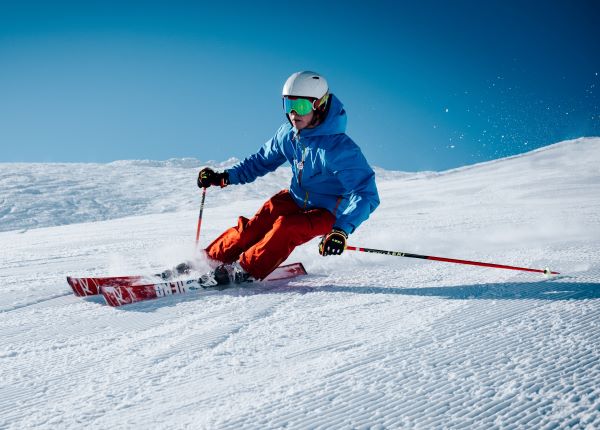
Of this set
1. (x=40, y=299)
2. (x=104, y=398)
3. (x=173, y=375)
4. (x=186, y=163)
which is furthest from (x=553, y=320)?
(x=186, y=163)

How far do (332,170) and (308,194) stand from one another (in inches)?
13.9

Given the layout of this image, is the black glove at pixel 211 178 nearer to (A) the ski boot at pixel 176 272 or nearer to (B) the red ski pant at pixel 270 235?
(B) the red ski pant at pixel 270 235

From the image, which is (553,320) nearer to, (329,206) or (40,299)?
(329,206)

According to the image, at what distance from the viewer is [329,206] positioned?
12.3ft

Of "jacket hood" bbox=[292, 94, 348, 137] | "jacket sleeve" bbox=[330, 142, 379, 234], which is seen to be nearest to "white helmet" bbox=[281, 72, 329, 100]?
"jacket hood" bbox=[292, 94, 348, 137]

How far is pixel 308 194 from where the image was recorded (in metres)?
3.86

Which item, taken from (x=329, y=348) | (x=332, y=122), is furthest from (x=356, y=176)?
(x=329, y=348)

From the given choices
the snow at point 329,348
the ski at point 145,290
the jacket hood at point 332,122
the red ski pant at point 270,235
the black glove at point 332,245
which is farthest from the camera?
the jacket hood at point 332,122

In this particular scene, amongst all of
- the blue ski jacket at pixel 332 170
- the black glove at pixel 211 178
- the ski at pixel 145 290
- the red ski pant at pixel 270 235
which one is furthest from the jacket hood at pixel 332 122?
the ski at pixel 145 290

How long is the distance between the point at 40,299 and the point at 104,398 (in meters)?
1.84

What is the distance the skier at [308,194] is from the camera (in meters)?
3.29

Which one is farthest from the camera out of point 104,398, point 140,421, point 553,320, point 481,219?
point 481,219

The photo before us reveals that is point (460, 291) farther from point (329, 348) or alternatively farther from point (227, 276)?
point (227, 276)

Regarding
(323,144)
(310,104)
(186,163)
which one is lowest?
(323,144)
